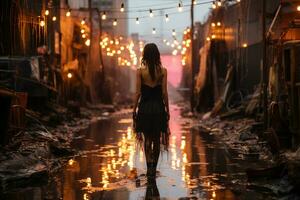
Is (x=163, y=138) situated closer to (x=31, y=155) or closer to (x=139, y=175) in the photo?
(x=139, y=175)

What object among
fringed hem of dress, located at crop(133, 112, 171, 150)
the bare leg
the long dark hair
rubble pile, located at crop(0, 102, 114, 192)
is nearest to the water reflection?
the bare leg

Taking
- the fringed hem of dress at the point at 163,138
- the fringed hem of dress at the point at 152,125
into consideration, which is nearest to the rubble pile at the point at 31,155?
the fringed hem of dress at the point at 163,138

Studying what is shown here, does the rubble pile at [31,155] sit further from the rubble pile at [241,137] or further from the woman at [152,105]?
the rubble pile at [241,137]

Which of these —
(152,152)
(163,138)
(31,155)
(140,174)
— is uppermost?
(163,138)

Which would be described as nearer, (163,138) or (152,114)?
(152,114)

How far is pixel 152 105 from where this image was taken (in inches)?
426

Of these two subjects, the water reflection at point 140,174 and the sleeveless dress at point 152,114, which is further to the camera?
the sleeveless dress at point 152,114


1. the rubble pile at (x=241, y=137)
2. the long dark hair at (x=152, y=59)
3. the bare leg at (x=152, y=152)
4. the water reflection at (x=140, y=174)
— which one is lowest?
the rubble pile at (x=241, y=137)

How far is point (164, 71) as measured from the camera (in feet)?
35.8

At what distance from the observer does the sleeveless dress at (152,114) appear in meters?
10.8

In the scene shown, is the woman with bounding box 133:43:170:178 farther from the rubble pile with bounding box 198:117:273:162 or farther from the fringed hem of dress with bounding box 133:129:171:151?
the rubble pile with bounding box 198:117:273:162

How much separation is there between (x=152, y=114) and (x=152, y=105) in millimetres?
177

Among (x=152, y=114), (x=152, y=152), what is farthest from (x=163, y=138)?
(x=152, y=114)

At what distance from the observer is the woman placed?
35.4ft
